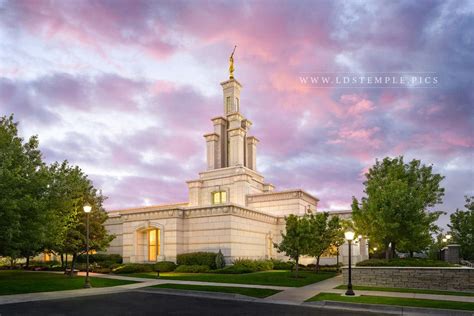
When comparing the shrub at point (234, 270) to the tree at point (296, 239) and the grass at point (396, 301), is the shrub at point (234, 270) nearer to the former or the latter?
the tree at point (296, 239)

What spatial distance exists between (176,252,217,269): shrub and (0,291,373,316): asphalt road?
16.4 metres

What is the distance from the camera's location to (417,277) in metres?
24.2

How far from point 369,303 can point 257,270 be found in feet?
65.8

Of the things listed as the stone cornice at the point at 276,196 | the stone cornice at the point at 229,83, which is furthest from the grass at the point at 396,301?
the stone cornice at the point at 229,83

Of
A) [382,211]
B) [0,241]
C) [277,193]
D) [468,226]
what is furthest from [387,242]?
[0,241]

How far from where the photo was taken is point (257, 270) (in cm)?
3694

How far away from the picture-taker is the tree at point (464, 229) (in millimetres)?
49594

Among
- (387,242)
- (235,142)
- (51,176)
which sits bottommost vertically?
(387,242)

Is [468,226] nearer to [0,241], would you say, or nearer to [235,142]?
[235,142]

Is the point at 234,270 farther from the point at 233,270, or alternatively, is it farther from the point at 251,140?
the point at 251,140

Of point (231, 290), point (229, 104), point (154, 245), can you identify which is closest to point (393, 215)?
point (231, 290)

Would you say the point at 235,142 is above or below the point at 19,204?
above

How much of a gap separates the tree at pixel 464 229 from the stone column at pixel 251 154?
27.4m

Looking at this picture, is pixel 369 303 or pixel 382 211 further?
pixel 382 211
